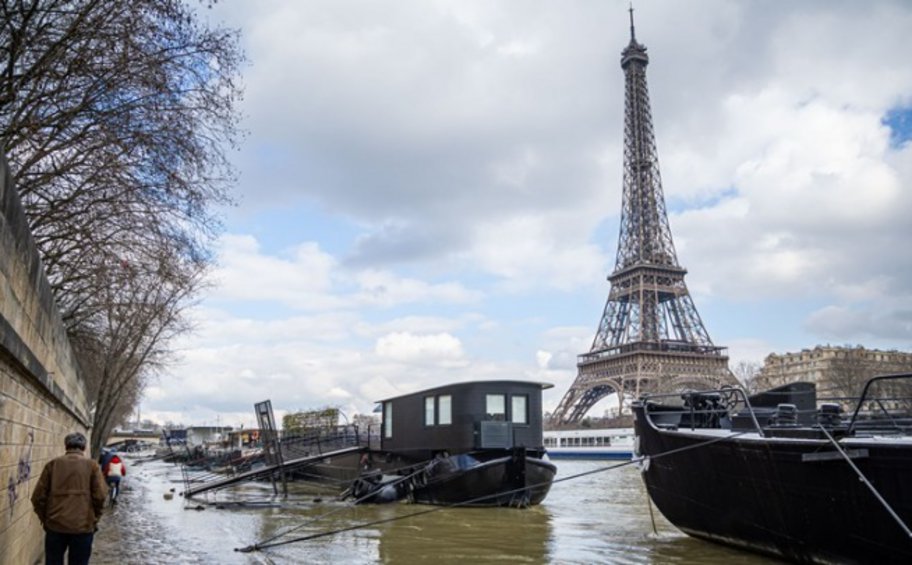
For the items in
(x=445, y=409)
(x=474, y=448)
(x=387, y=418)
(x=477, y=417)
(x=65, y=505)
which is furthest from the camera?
(x=387, y=418)

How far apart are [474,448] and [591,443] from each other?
6461 centimetres

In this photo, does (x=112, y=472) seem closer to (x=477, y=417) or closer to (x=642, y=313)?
(x=477, y=417)

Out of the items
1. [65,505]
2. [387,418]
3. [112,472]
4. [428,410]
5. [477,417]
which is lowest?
[112,472]

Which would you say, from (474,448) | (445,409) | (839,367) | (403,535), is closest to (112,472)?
(445,409)

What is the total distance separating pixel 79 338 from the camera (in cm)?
2672

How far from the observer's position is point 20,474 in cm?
779

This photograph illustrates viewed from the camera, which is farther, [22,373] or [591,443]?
[591,443]

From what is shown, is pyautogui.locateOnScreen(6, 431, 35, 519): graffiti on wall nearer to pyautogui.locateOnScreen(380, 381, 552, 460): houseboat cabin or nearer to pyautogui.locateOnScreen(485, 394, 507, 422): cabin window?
pyautogui.locateOnScreen(380, 381, 552, 460): houseboat cabin

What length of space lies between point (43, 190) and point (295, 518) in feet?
40.6

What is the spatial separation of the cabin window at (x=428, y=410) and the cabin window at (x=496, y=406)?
225 centimetres

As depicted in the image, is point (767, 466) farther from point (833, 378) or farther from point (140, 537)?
point (833, 378)

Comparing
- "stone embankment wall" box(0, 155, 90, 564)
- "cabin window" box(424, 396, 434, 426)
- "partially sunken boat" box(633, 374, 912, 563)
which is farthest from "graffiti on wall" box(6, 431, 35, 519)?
"cabin window" box(424, 396, 434, 426)

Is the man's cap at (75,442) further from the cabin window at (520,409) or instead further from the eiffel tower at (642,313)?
the eiffel tower at (642,313)

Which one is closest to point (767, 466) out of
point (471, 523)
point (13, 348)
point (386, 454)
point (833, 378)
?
point (471, 523)
